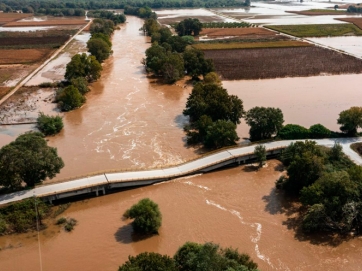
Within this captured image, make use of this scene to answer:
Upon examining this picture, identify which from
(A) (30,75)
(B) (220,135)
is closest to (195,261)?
(B) (220,135)

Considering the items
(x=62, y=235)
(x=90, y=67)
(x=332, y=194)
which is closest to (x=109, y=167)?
(x=62, y=235)

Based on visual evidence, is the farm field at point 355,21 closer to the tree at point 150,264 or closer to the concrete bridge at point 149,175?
the concrete bridge at point 149,175

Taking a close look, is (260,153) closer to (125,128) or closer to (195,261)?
(195,261)

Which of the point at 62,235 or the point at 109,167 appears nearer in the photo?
the point at 62,235

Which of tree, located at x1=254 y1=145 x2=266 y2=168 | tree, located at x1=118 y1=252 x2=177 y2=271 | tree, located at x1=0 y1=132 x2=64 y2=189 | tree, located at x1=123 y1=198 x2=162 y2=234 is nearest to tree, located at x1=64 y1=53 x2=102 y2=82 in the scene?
tree, located at x1=0 y1=132 x2=64 y2=189

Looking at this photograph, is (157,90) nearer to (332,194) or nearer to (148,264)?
(332,194)

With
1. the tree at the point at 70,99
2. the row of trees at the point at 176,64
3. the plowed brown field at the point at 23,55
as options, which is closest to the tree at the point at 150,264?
the tree at the point at 70,99
